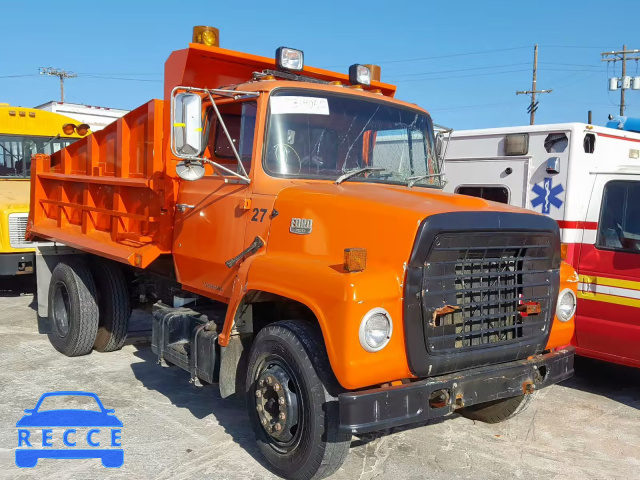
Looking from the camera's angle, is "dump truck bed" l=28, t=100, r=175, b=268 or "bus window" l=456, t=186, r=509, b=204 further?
"bus window" l=456, t=186, r=509, b=204

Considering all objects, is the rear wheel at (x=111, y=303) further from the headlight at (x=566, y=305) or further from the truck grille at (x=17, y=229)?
the headlight at (x=566, y=305)

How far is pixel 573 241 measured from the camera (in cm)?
602

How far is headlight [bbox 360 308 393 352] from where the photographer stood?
3.33 meters

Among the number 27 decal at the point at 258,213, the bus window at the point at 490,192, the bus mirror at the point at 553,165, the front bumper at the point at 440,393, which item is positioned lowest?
the front bumper at the point at 440,393

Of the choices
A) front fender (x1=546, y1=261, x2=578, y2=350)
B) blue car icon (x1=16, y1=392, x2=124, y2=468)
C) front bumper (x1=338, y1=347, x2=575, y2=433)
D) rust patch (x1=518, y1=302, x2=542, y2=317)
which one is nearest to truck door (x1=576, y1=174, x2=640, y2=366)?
front fender (x1=546, y1=261, x2=578, y2=350)

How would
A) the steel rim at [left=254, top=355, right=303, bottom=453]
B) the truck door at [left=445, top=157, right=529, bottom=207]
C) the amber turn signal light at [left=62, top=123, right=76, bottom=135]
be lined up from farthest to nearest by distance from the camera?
the amber turn signal light at [left=62, top=123, right=76, bottom=135] < the truck door at [left=445, top=157, right=529, bottom=207] < the steel rim at [left=254, top=355, right=303, bottom=453]

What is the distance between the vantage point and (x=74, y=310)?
6676mm

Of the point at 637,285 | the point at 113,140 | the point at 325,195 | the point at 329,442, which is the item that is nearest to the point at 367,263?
the point at 325,195

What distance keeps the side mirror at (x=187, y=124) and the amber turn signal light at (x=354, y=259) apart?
54.0 inches

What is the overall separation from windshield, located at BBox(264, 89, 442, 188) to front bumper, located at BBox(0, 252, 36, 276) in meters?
6.16

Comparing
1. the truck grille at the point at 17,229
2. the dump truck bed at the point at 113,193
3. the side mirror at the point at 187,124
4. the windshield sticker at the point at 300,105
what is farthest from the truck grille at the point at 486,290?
the truck grille at the point at 17,229

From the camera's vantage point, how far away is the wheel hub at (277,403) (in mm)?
3801

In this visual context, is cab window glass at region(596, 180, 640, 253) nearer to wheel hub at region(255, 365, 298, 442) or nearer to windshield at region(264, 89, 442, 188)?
windshield at region(264, 89, 442, 188)

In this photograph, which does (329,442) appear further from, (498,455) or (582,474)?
(582,474)
